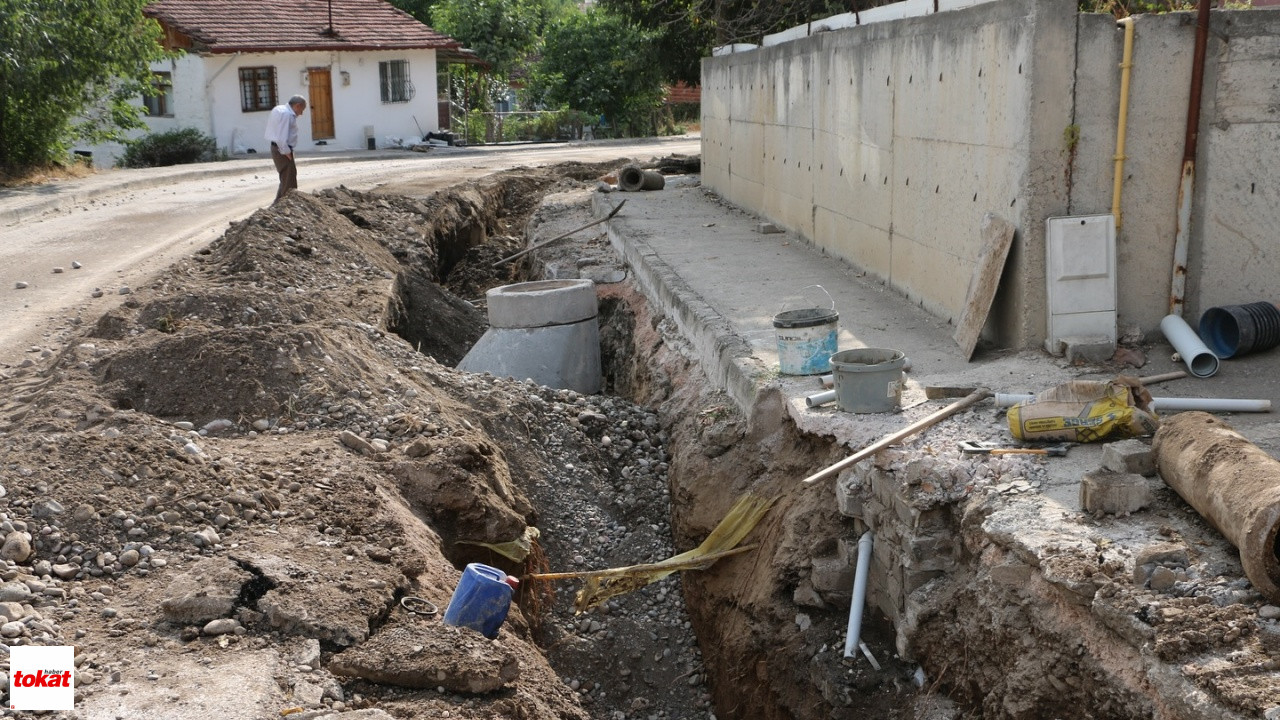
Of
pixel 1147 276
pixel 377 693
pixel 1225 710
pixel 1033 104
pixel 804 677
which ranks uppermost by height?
pixel 1033 104

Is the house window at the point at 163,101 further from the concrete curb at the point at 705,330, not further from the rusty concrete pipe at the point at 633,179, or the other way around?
the concrete curb at the point at 705,330

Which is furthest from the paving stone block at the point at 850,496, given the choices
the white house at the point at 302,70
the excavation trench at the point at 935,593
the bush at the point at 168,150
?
the white house at the point at 302,70

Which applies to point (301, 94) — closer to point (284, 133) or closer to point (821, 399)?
point (284, 133)

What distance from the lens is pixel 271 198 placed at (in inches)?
680

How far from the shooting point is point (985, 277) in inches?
264

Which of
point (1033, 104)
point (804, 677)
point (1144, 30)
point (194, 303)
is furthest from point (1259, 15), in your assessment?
point (194, 303)

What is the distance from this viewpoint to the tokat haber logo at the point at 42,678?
3.72 meters

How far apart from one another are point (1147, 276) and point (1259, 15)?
5.03 ft

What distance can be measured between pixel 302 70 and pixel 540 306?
2405 centimetres

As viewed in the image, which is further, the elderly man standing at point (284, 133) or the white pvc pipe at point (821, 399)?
the elderly man standing at point (284, 133)

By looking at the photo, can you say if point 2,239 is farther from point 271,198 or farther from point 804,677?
point 804,677

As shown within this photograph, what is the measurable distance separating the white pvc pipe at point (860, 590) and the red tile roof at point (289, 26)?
27577 millimetres

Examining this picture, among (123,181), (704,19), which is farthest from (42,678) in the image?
(704,19)

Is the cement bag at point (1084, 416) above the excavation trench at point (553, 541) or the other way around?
above
